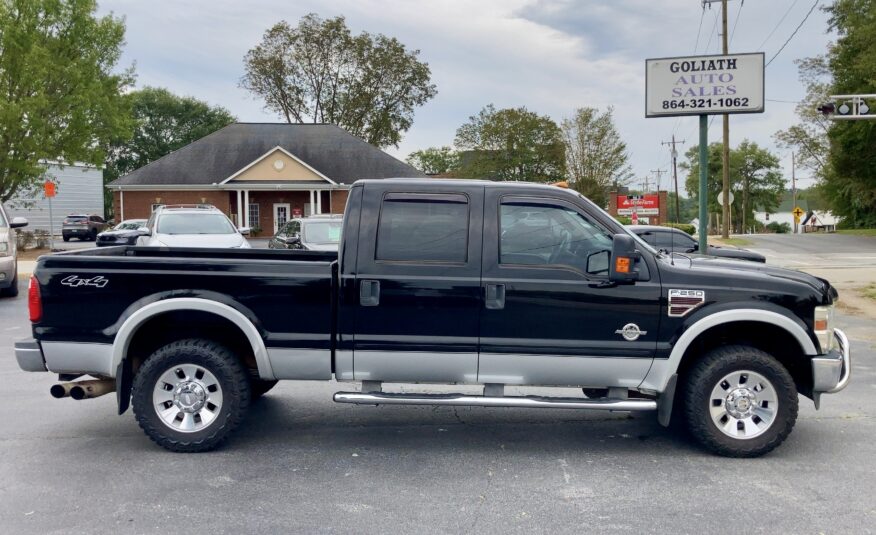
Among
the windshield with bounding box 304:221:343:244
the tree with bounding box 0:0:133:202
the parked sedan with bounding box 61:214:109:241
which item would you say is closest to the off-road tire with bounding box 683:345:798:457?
the windshield with bounding box 304:221:343:244

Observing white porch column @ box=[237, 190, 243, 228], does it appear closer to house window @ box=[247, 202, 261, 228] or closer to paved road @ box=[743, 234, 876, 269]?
house window @ box=[247, 202, 261, 228]

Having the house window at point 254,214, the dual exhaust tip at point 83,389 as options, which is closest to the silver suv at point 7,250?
the dual exhaust tip at point 83,389

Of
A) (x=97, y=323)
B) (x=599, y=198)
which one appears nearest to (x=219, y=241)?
(x=97, y=323)

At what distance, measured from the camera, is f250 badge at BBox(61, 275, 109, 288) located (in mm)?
5363

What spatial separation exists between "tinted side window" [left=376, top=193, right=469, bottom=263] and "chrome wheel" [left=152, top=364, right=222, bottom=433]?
155cm

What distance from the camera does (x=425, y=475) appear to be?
512cm

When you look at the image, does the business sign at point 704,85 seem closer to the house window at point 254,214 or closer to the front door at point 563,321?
the front door at point 563,321

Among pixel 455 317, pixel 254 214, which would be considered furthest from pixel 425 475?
pixel 254 214

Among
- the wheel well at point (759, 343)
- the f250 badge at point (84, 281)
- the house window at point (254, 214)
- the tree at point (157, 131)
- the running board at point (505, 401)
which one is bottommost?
the running board at point (505, 401)

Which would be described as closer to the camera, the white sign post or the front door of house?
the white sign post

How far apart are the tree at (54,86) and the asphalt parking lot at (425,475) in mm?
24329

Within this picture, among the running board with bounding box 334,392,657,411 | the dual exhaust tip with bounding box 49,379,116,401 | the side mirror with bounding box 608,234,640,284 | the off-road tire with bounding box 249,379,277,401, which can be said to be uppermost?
the side mirror with bounding box 608,234,640,284

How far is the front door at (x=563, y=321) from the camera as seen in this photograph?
5289 millimetres

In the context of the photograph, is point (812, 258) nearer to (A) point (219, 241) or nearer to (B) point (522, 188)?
(A) point (219, 241)
